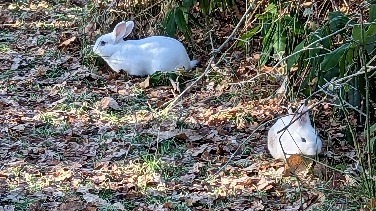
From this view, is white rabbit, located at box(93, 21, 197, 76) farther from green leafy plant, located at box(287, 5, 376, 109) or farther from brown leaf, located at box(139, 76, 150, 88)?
green leafy plant, located at box(287, 5, 376, 109)

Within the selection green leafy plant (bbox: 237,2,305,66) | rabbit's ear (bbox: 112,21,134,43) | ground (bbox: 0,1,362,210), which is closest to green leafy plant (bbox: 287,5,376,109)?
green leafy plant (bbox: 237,2,305,66)

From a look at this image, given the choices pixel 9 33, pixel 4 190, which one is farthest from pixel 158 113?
pixel 9 33

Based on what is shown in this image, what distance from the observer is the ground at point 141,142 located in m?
3.51

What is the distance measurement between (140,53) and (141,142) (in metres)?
1.46

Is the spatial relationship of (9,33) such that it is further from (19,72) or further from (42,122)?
(42,122)

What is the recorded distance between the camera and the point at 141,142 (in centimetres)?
426

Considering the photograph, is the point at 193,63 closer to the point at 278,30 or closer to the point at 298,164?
the point at 278,30

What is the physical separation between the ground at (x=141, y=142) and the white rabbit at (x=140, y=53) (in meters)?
0.11

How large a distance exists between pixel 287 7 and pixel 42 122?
1.79 metres

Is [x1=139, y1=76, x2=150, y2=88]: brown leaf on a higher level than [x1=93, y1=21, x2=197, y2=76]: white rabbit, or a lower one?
lower

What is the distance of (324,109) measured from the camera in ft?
15.0

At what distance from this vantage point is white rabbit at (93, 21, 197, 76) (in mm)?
5496

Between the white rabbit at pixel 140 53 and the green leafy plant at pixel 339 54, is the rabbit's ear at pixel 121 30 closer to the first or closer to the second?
the white rabbit at pixel 140 53

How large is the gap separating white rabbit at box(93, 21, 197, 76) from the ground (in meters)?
0.11
